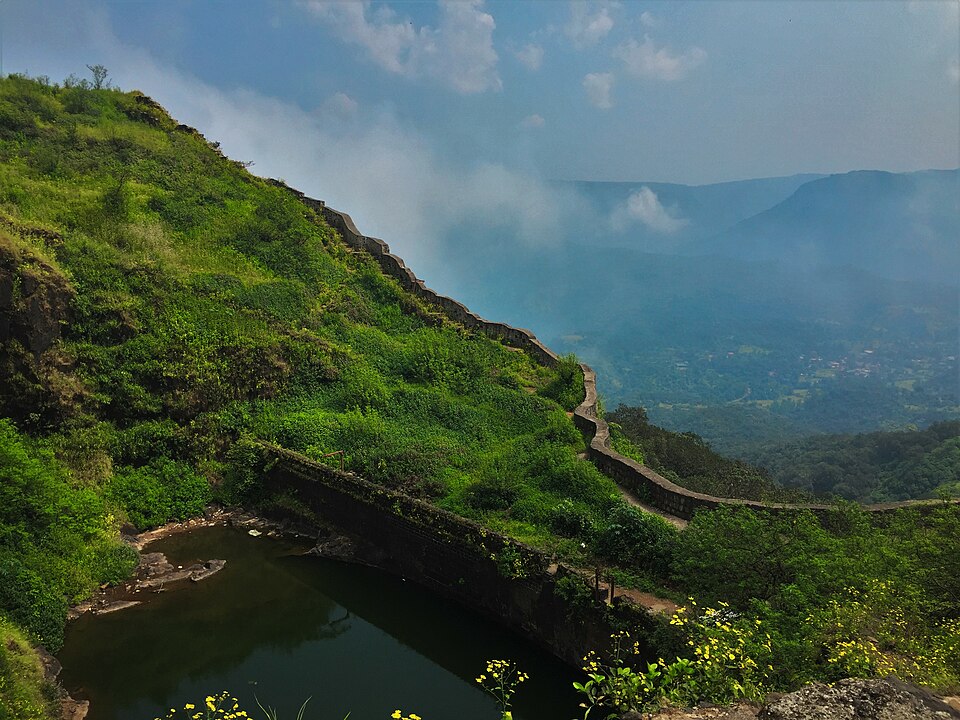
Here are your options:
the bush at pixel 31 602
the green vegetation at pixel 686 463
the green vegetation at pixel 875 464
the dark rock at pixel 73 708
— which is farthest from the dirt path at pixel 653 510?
the green vegetation at pixel 875 464

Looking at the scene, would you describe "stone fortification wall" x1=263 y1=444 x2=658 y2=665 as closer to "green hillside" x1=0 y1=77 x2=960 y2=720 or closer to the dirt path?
"green hillside" x1=0 y1=77 x2=960 y2=720

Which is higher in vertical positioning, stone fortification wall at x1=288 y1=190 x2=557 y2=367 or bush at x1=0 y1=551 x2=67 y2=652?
stone fortification wall at x1=288 y1=190 x2=557 y2=367

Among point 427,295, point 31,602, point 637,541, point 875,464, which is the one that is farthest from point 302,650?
point 875,464

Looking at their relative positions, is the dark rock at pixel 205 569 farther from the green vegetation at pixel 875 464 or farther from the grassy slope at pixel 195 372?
the green vegetation at pixel 875 464

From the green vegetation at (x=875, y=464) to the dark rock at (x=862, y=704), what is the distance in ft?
96.8

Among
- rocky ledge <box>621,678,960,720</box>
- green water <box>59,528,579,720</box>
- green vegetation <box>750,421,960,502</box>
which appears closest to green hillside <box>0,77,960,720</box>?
rocky ledge <box>621,678,960,720</box>

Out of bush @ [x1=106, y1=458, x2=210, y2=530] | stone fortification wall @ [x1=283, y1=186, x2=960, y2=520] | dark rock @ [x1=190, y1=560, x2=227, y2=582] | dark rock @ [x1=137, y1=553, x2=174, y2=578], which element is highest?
stone fortification wall @ [x1=283, y1=186, x2=960, y2=520]

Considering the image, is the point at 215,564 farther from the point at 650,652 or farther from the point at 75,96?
the point at 75,96

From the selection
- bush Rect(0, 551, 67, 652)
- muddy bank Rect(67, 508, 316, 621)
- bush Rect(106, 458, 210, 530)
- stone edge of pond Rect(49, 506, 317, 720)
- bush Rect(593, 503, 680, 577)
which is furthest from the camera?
bush Rect(106, 458, 210, 530)

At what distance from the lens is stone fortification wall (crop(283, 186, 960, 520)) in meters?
13.0

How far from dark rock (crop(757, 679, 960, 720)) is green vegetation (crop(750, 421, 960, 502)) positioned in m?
29.5

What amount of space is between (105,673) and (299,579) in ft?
13.5

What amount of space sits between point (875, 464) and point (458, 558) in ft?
143

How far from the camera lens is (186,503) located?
16.3 meters
